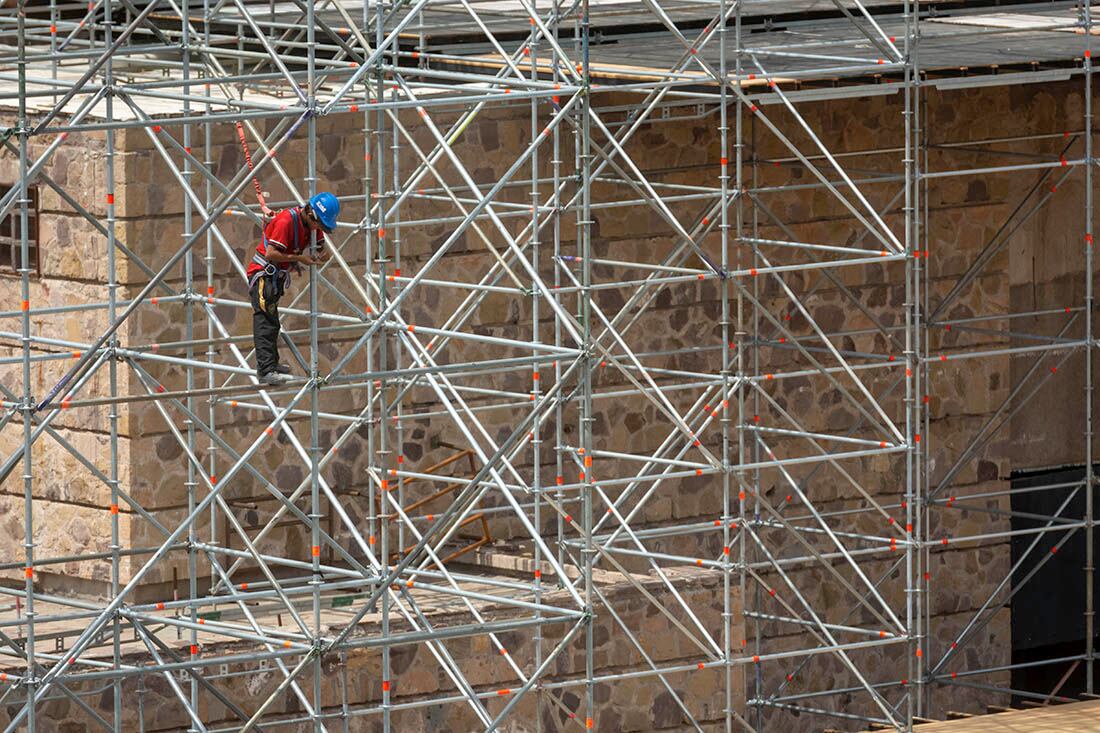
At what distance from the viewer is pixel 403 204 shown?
20.4 m

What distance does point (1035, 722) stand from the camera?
65.8 feet

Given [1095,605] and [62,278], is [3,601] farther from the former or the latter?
[1095,605]

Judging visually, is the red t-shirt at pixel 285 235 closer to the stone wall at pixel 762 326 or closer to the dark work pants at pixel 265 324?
the dark work pants at pixel 265 324

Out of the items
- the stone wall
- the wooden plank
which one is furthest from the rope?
the wooden plank

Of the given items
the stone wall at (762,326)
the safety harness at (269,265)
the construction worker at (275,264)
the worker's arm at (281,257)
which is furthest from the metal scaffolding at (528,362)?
the safety harness at (269,265)

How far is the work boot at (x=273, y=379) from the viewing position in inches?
624

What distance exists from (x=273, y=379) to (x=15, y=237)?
4703 mm

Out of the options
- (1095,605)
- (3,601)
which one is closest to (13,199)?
(3,601)

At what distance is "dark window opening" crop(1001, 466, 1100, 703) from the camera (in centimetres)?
2420

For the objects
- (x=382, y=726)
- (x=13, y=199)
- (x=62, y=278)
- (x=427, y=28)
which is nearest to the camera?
(x=13, y=199)

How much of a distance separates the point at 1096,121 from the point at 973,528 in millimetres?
3585

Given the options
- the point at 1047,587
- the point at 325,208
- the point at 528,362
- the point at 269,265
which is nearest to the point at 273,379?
the point at 269,265

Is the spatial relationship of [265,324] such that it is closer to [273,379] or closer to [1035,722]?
[273,379]

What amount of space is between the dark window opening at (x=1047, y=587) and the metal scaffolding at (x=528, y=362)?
0.41ft
